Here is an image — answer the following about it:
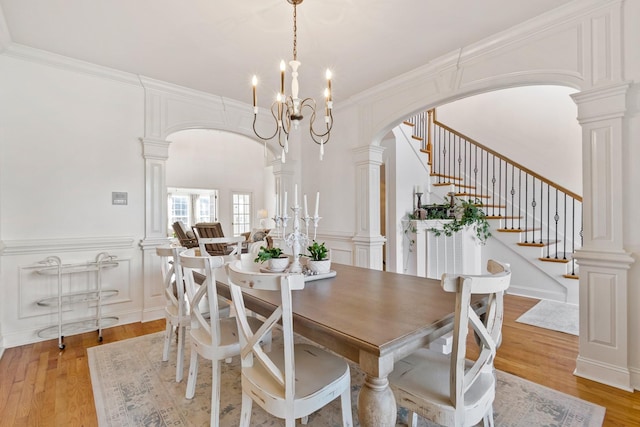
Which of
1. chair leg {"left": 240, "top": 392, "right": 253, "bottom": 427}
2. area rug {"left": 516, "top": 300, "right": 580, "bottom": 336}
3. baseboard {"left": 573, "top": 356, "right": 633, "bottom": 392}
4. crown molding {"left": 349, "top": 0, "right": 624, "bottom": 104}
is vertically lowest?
area rug {"left": 516, "top": 300, "right": 580, "bottom": 336}

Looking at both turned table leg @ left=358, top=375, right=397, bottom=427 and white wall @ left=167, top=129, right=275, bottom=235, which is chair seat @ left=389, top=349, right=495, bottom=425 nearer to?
turned table leg @ left=358, top=375, right=397, bottom=427

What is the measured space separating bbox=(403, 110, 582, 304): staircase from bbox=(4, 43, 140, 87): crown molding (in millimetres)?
3718

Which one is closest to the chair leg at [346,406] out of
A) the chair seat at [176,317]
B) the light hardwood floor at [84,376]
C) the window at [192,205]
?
the chair seat at [176,317]

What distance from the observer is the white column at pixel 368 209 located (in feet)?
12.2

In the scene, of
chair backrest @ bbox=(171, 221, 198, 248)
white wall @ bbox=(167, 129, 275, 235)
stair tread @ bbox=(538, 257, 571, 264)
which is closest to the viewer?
stair tread @ bbox=(538, 257, 571, 264)

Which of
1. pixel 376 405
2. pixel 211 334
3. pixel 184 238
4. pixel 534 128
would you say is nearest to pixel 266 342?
pixel 211 334

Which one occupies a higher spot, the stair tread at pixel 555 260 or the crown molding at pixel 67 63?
the crown molding at pixel 67 63

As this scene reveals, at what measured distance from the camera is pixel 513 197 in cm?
507

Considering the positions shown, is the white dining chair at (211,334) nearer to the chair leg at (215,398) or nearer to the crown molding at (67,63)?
the chair leg at (215,398)

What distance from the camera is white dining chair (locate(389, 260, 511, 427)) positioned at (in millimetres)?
1078

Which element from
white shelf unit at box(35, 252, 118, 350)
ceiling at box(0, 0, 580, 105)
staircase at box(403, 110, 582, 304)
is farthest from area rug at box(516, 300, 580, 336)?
white shelf unit at box(35, 252, 118, 350)

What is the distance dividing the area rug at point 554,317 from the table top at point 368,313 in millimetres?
2067

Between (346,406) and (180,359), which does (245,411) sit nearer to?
(346,406)

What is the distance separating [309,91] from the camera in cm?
369
